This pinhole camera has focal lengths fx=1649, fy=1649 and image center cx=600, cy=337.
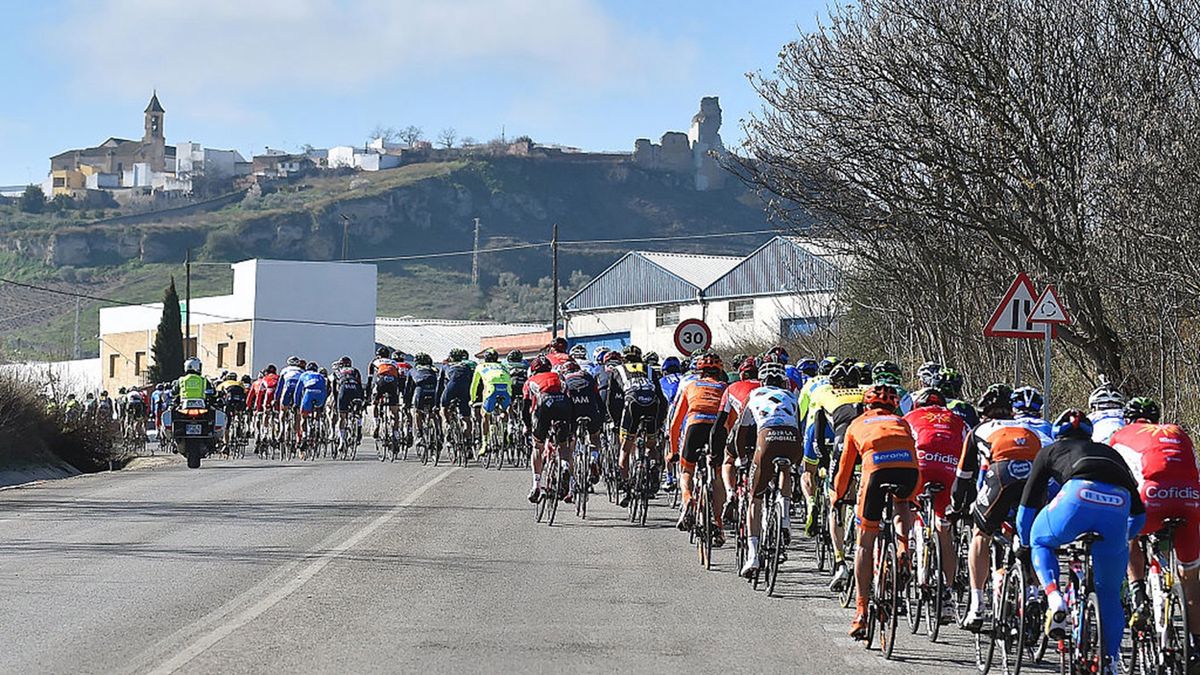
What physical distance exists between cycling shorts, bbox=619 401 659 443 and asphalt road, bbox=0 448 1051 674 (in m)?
1.00

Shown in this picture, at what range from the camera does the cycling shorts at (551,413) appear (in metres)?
18.1

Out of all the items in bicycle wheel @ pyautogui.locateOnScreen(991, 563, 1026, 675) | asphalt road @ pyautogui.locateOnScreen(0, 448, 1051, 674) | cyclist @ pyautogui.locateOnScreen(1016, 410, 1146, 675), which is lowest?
asphalt road @ pyautogui.locateOnScreen(0, 448, 1051, 674)

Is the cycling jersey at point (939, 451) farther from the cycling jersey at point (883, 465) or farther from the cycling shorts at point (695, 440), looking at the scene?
the cycling shorts at point (695, 440)

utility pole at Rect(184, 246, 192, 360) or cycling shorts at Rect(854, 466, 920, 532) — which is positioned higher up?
utility pole at Rect(184, 246, 192, 360)

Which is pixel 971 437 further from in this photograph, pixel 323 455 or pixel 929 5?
pixel 323 455

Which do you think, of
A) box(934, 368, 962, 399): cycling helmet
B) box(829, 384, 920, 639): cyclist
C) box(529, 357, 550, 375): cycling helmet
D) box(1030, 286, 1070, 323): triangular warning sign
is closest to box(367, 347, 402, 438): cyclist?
box(529, 357, 550, 375): cycling helmet

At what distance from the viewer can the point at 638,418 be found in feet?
60.3

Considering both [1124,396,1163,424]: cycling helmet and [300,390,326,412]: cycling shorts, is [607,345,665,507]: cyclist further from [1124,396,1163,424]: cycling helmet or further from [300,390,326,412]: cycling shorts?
[300,390,326,412]: cycling shorts

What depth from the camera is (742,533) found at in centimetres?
1371

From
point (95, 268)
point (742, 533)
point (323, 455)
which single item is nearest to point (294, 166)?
point (95, 268)

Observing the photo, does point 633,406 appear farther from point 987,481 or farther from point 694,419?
point 987,481

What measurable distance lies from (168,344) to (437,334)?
36662mm

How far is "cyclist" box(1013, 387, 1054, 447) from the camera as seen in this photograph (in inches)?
409

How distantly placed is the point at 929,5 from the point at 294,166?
595 feet
